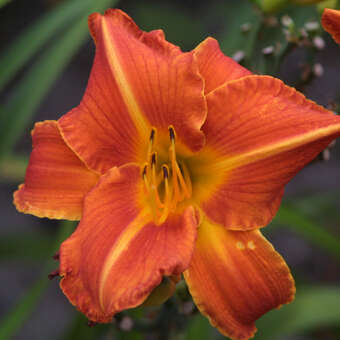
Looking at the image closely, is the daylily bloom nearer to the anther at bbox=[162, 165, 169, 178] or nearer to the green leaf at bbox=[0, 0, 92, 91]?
the anther at bbox=[162, 165, 169, 178]

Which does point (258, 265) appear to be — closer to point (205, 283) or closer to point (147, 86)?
point (205, 283)

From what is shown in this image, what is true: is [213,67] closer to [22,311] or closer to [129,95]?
[129,95]

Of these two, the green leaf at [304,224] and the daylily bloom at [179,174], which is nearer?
the daylily bloom at [179,174]

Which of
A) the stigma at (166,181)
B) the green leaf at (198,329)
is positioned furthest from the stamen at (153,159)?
the green leaf at (198,329)

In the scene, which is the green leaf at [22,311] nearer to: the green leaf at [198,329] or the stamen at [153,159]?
the green leaf at [198,329]

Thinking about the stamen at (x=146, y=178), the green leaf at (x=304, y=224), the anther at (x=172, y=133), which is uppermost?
the anther at (x=172, y=133)

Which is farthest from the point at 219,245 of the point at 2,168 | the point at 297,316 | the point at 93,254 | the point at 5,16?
the point at 5,16
